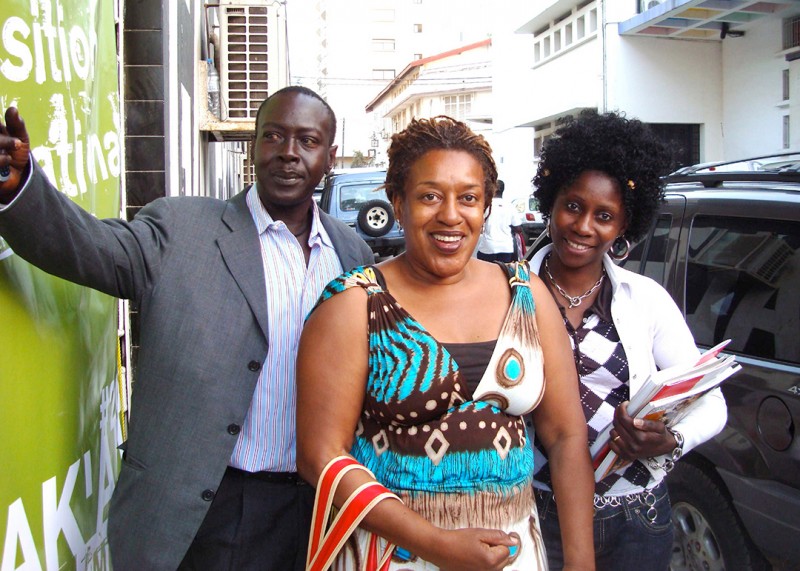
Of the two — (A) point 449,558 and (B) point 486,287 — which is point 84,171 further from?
(A) point 449,558

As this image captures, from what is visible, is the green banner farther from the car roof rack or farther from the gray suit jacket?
the car roof rack

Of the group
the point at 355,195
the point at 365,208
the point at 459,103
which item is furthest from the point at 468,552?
the point at 459,103

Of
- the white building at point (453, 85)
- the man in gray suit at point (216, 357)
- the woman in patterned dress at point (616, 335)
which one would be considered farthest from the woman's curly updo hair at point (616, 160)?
the white building at point (453, 85)

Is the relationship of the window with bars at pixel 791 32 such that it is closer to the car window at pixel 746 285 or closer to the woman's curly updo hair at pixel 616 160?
the car window at pixel 746 285

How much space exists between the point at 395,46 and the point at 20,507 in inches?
3116

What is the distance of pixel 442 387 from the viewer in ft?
5.69

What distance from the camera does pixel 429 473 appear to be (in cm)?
171

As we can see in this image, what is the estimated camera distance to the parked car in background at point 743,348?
9.14ft

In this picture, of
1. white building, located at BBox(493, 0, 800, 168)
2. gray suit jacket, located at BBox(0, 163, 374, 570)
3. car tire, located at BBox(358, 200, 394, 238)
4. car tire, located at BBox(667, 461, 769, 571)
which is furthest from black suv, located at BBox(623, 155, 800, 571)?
white building, located at BBox(493, 0, 800, 168)

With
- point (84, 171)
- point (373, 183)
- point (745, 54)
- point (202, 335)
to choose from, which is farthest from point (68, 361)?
point (745, 54)

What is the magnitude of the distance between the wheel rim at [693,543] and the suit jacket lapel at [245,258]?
2.08 metres

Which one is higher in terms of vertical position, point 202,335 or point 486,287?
point 486,287

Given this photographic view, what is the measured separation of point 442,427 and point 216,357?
71cm

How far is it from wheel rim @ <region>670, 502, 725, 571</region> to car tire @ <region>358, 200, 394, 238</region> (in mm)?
7876
